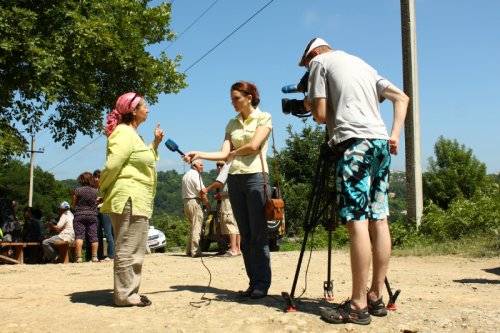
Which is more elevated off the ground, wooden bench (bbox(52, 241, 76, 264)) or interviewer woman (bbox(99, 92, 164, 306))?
interviewer woman (bbox(99, 92, 164, 306))

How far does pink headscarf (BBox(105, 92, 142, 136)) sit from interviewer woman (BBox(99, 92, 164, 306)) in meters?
0.13

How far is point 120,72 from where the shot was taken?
16109mm

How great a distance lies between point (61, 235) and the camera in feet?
38.2

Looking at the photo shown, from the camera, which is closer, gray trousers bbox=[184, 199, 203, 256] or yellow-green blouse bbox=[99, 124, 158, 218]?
yellow-green blouse bbox=[99, 124, 158, 218]

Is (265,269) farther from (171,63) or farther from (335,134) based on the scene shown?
(171,63)

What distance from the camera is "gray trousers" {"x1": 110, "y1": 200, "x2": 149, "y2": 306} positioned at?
4699 mm

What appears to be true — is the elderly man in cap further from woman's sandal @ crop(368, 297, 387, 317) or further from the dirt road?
woman's sandal @ crop(368, 297, 387, 317)

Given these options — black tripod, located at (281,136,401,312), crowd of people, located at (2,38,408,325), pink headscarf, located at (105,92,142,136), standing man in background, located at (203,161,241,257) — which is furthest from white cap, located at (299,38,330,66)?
standing man in background, located at (203,161,241,257)

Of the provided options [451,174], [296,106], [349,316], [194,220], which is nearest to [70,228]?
[194,220]

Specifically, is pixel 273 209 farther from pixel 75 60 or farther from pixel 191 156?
pixel 75 60

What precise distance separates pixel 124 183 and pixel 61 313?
1.17 m

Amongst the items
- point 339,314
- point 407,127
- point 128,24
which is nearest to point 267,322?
point 339,314

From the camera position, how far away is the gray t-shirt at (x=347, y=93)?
3828 mm

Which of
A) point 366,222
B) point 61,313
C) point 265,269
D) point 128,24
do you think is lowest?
point 61,313
